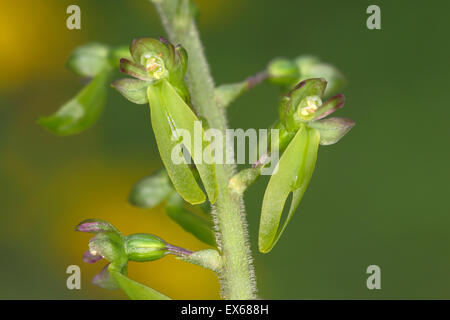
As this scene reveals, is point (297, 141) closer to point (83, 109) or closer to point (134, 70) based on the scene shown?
point (134, 70)

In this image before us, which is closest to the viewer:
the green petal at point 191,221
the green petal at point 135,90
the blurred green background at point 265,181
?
the green petal at point 135,90

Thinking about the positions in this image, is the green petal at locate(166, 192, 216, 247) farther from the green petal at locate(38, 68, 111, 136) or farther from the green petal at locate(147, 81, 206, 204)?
the green petal at locate(38, 68, 111, 136)

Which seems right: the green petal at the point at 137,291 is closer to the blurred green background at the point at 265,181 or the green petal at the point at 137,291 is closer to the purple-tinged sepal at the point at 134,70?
the purple-tinged sepal at the point at 134,70

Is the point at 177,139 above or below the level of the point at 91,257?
above

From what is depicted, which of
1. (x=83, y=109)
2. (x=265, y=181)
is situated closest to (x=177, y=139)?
(x=83, y=109)

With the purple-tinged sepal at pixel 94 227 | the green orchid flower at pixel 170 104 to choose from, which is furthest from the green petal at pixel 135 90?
the purple-tinged sepal at pixel 94 227

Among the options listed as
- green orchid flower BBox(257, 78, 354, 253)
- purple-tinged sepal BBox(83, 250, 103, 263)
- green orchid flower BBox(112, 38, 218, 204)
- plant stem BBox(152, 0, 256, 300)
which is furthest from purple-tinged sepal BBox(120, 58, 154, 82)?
purple-tinged sepal BBox(83, 250, 103, 263)
